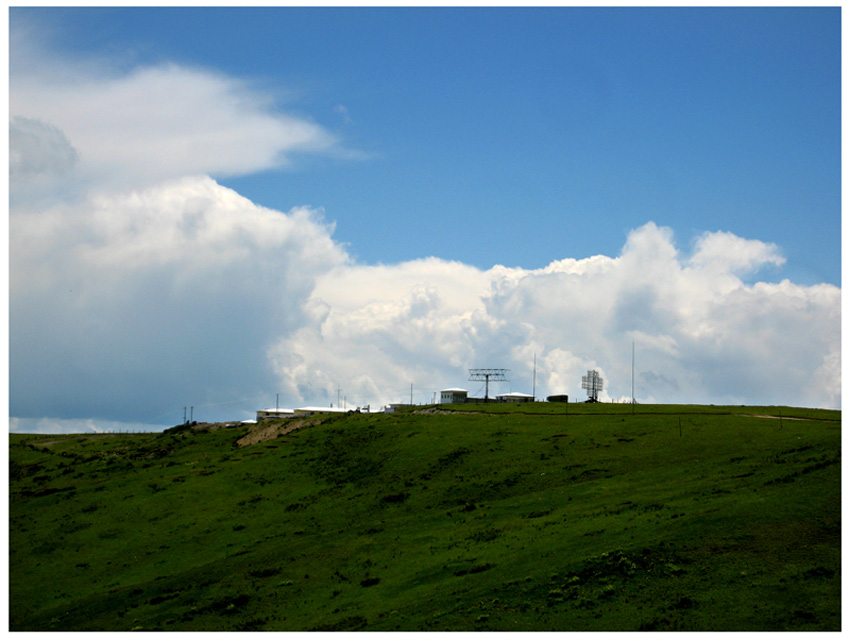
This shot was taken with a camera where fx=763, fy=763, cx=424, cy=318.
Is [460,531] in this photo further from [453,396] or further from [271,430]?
[453,396]

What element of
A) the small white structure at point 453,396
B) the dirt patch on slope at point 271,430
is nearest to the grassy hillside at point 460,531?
the dirt patch on slope at point 271,430

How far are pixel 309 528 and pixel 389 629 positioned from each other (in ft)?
91.4

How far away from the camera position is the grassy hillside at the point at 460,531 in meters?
45.0

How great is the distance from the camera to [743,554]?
154 feet

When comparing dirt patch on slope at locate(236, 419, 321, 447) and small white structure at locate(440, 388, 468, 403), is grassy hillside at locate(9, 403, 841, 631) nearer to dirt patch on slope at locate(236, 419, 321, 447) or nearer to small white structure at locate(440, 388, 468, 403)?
dirt patch on slope at locate(236, 419, 321, 447)

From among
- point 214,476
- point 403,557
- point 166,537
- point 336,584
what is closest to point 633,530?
point 403,557

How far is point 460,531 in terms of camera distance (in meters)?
63.1

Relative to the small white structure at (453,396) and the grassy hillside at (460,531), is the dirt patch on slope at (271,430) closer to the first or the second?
the grassy hillside at (460,531)

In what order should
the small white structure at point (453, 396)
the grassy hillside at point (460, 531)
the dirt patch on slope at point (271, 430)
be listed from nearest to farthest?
the grassy hillside at point (460, 531)
the dirt patch on slope at point (271, 430)
the small white structure at point (453, 396)

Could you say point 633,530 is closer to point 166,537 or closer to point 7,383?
point 7,383

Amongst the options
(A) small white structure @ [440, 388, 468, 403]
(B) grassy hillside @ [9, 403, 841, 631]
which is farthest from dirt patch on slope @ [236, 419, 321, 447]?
(A) small white structure @ [440, 388, 468, 403]

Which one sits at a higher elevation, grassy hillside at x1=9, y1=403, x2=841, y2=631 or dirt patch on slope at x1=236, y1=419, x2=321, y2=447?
dirt patch on slope at x1=236, y1=419, x2=321, y2=447

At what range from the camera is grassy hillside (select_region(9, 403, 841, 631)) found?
45.0 metres

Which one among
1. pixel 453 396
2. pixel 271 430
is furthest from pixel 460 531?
pixel 453 396
